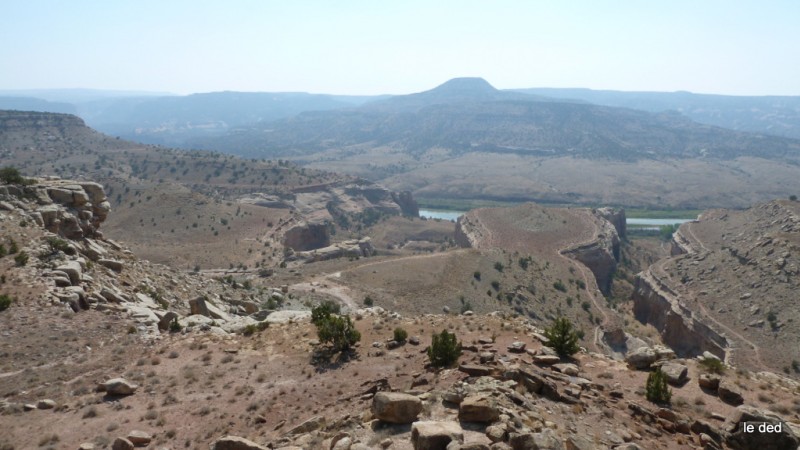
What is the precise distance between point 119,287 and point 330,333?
42.4ft

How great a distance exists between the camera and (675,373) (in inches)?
660

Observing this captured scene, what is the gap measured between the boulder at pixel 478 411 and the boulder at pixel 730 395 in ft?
26.5

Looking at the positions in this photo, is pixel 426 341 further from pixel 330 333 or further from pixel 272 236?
pixel 272 236

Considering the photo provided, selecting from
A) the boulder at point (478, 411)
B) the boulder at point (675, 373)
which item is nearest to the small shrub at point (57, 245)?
the boulder at point (478, 411)

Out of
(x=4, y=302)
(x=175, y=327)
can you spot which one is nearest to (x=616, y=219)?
(x=175, y=327)

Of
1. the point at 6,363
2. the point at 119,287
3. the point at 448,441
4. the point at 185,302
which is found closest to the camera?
the point at 448,441

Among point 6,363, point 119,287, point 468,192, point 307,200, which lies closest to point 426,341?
point 6,363

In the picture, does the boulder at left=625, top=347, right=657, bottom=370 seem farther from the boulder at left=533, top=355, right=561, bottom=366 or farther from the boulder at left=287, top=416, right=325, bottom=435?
the boulder at left=287, top=416, right=325, bottom=435

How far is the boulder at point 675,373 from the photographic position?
16.6 metres

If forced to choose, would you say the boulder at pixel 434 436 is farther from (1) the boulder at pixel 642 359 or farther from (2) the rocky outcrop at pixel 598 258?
(2) the rocky outcrop at pixel 598 258

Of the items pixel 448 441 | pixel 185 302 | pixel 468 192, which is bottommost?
pixel 468 192

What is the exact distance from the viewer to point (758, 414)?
13.5 metres

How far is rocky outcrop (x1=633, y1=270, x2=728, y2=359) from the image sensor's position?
4391cm

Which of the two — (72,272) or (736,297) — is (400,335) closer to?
(72,272)
